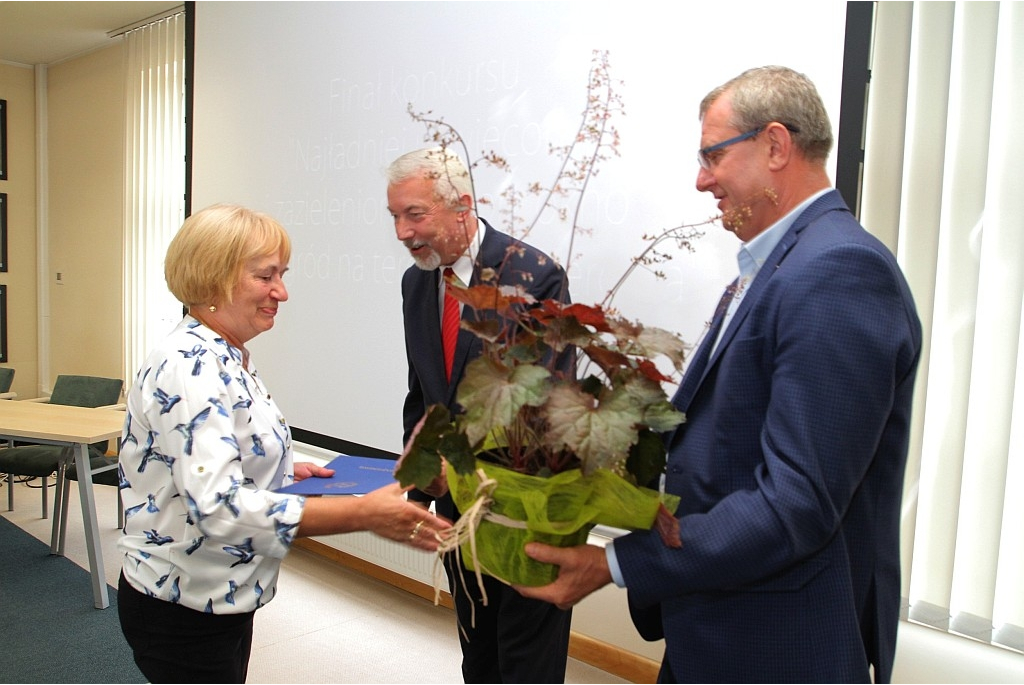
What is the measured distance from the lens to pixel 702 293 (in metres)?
2.65

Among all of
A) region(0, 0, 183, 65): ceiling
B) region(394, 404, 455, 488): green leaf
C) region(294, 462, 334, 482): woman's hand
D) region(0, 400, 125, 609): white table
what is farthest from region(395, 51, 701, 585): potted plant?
region(0, 0, 183, 65): ceiling

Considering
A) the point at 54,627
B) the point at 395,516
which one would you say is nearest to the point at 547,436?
the point at 395,516

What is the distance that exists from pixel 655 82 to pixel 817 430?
6.24 feet

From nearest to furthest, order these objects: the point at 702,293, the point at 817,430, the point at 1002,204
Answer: the point at 817,430
the point at 1002,204
the point at 702,293

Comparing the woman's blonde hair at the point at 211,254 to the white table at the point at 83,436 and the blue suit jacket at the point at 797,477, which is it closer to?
the blue suit jacket at the point at 797,477

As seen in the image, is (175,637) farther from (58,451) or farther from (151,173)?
(151,173)

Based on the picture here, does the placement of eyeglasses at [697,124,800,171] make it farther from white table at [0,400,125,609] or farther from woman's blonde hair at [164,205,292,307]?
white table at [0,400,125,609]

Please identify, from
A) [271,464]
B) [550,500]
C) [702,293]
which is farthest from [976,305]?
[271,464]

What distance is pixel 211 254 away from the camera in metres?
1.66

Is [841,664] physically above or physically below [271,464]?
below

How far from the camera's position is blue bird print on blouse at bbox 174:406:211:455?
57.8 inches

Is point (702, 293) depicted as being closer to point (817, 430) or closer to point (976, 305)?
point (976, 305)

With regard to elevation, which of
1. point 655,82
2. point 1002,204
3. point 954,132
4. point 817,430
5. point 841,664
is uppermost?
point 655,82

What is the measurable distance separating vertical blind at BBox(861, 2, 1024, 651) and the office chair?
3.93 m
